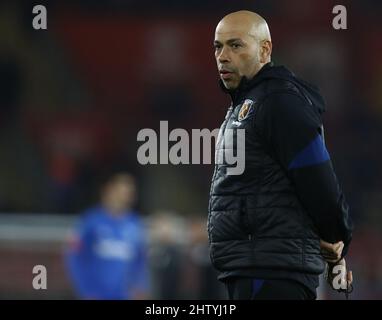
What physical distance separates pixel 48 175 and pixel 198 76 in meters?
3.02

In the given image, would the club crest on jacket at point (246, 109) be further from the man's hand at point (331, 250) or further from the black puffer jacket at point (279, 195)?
the man's hand at point (331, 250)

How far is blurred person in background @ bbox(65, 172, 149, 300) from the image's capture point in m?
→ 8.70

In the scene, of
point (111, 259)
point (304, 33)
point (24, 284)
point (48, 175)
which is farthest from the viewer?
point (304, 33)

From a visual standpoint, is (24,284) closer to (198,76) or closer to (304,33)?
(198,76)

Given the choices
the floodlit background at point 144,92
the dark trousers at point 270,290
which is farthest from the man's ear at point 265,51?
the floodlit background at point 144,92

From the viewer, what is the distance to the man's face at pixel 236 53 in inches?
154

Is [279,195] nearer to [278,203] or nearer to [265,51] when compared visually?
[278,203]

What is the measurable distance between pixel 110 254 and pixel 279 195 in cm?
515

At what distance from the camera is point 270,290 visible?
372 centimetres

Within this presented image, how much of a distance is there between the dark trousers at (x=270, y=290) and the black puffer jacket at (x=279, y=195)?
0.05 meters

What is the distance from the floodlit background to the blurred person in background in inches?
125

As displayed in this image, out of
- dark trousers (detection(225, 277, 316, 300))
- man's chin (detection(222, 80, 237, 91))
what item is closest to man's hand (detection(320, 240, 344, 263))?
dark trousers (detection(225, 277, 316, 300))

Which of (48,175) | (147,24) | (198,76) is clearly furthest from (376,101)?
(48,175)

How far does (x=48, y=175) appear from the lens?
1342 cm
